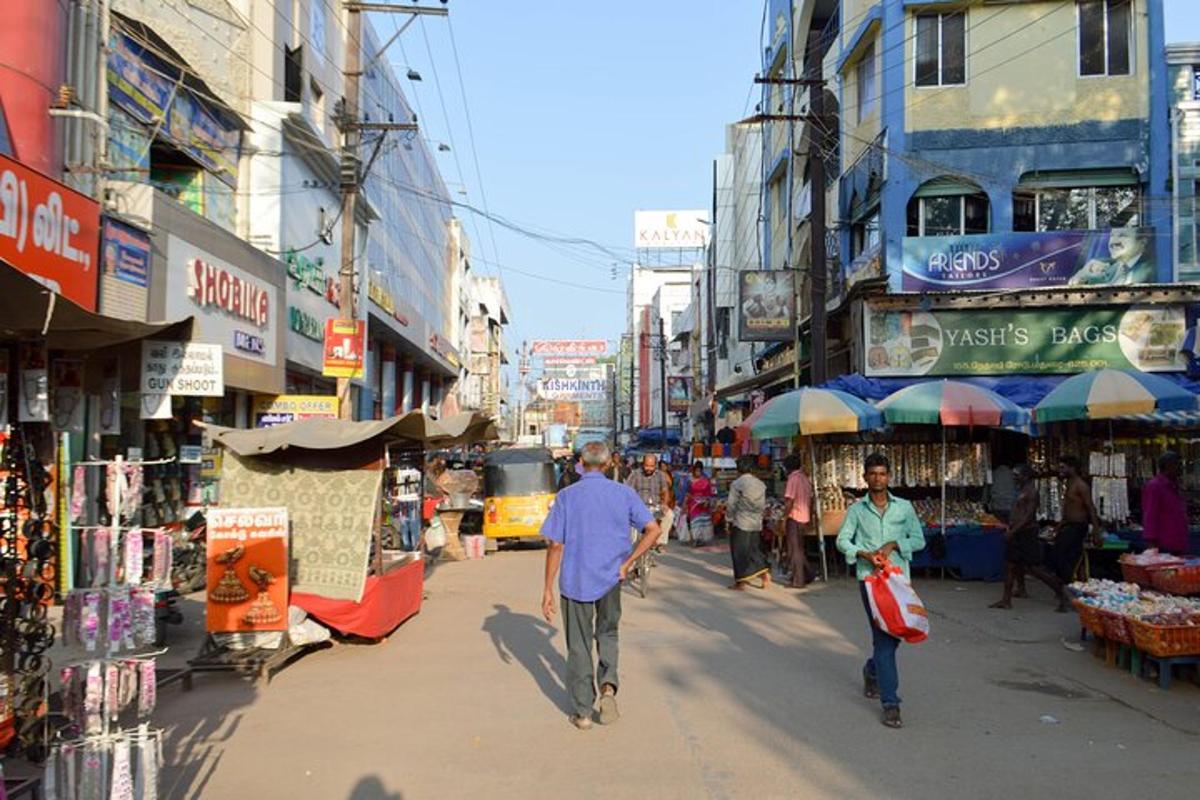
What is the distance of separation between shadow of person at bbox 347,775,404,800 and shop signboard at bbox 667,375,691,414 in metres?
50.5

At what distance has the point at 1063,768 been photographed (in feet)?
17.7

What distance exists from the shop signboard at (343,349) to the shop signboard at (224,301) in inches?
71.0

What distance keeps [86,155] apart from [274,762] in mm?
9021

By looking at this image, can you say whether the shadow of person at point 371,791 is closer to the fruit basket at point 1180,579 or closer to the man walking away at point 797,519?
the fruit basket at point 1180,579

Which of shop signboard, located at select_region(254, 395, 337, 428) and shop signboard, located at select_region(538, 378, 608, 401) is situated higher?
shop signboard, located at select_region(538, 378, 608, 401)

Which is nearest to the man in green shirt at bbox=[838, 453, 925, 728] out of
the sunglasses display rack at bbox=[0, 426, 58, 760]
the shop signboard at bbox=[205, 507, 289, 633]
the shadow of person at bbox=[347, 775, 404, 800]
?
the shadow of person at bbox=[347, 775, 404, 800]

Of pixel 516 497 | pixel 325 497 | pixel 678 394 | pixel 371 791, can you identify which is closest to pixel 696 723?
pixel 371 791

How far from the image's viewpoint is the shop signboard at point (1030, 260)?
739 inches

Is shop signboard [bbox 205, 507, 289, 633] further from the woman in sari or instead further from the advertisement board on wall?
the advertisement board on wall

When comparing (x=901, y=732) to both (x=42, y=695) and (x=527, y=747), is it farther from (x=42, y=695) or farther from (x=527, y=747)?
(x=42, y=695)

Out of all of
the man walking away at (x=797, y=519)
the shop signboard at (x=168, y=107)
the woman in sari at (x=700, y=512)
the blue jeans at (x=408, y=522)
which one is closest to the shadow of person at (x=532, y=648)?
the man walking away at (x=797, y=519)

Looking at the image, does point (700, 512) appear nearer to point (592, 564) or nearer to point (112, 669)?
point (592, 564)

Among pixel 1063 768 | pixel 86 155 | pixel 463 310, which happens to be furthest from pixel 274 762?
pixel 463 310

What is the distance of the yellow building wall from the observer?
19547 mm
